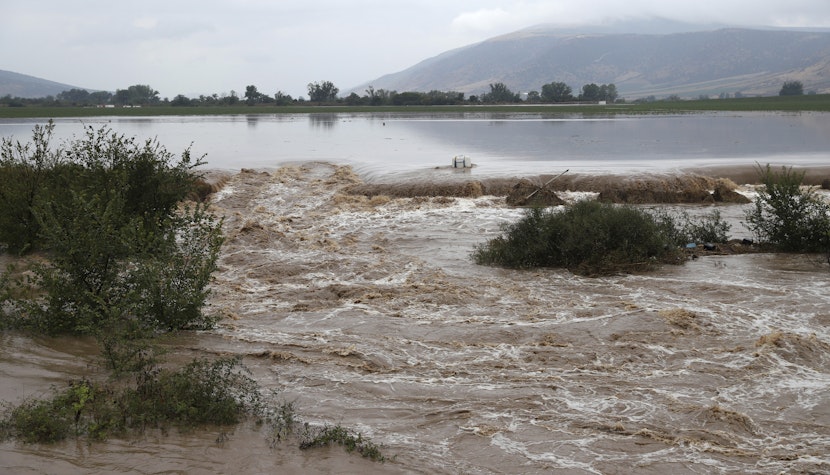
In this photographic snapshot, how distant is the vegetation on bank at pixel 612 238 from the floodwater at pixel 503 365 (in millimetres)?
430

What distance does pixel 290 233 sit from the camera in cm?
1725

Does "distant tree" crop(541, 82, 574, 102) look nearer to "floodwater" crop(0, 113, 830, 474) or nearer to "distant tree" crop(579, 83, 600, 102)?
"distant tree" crop(579, 83, 600, 102)

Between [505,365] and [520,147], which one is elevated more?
[520,147]

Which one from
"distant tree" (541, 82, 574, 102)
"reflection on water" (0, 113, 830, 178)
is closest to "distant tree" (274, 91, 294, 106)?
"distant tree" (541, 82, 574, 102)

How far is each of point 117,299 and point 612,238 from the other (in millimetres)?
8815

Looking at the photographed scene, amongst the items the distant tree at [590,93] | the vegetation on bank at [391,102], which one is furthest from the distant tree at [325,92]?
the distant tree at [590,93]

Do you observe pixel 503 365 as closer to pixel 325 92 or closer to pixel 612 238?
pixel 612 238

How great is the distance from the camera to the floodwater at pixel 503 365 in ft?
19.5

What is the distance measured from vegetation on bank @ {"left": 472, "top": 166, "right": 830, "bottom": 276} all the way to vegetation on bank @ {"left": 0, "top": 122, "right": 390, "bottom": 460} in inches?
239

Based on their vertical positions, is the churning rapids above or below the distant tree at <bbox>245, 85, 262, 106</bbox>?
below

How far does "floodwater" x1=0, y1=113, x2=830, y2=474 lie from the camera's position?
5.96 m

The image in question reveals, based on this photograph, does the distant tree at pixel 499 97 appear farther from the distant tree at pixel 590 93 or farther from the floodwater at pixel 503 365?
the floodwater at pixel 503 365

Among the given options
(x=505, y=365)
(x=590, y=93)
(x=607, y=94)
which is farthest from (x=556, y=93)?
(x=505, y=365)

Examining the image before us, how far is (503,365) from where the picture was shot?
8.34 meters
